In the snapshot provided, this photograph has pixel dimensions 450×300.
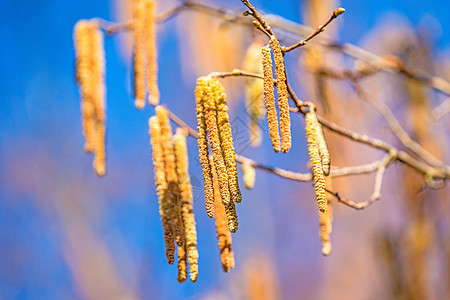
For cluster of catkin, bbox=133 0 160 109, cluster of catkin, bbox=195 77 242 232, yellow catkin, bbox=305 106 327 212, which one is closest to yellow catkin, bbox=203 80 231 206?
cluster of catkin, bbox=195 77 242 232

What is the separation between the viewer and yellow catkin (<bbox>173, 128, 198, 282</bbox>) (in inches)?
29.9

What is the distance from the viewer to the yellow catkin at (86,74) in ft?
3.32

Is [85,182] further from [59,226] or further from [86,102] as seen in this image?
[86,102]

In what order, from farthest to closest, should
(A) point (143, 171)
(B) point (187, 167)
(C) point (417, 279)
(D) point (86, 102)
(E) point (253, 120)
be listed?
1. (A) point (143, 171)
2. (C) point (417, 279)
3. (E) point (253, 120)
4. (D) point (86, 102)
5. (B) point (187, 167)

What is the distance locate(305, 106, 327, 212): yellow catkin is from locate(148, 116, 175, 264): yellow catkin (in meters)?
0.23

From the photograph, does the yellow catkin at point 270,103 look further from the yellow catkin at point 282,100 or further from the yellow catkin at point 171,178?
the yellow catkin at point 171,178

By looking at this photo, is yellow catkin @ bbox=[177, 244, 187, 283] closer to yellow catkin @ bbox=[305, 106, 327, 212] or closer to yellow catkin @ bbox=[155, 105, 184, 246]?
yellow catkin @ bbox=[155, 105, 184, 246]

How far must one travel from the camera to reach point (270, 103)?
67 centimetres

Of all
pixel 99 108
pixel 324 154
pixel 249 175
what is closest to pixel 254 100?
pixel 249 175

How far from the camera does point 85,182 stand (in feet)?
9.32

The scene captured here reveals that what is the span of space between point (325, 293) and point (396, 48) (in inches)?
66.2

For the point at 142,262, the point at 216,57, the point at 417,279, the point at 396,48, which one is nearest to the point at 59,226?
the point at 142,262

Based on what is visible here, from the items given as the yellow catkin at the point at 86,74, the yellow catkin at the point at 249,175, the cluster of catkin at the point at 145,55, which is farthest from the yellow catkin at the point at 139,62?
the yellow catkin at the point at 249,175

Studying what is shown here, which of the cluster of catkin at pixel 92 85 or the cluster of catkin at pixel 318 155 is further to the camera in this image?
the cluster of catkin at pixel 92 85
